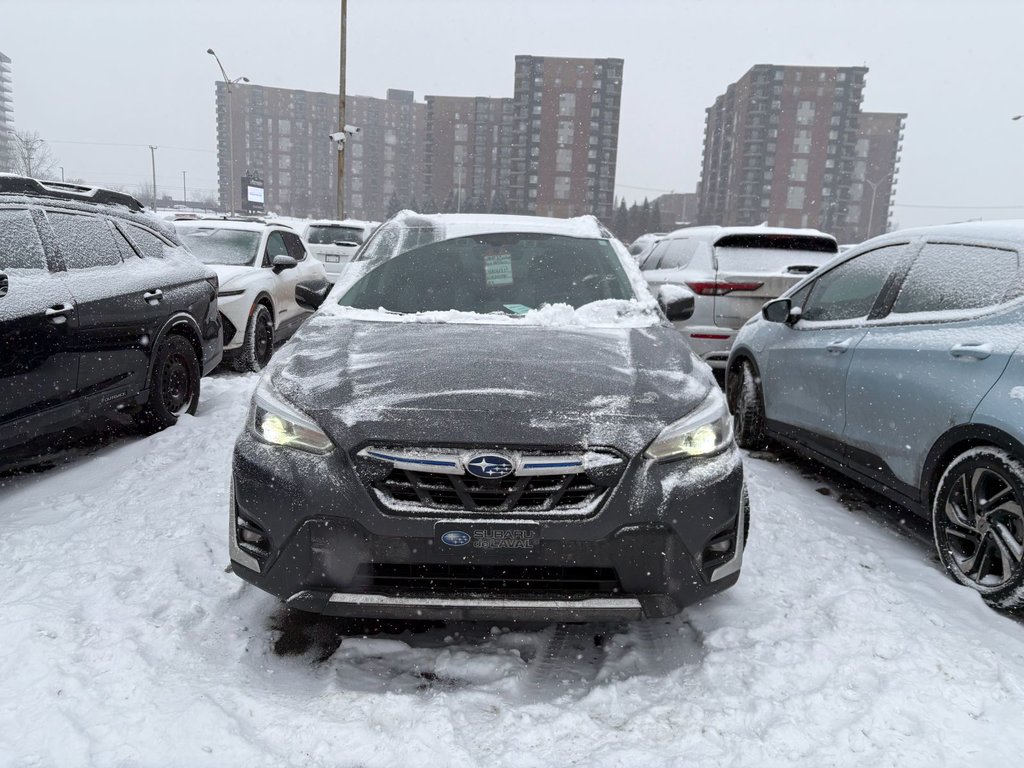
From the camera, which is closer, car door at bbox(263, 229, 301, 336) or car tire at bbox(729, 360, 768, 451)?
car tire at bbox(729, 360, 768, 451)

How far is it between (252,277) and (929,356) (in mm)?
6967

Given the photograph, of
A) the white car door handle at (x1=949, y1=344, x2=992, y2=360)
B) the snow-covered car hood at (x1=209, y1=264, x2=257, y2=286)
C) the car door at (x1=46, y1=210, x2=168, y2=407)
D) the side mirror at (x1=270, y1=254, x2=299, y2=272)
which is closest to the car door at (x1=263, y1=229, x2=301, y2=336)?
the snow-covered car hood at (x1=209, y1=264, x2=257, y2=286)

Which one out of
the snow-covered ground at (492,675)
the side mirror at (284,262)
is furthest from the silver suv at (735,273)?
the side mirror at (284,262)

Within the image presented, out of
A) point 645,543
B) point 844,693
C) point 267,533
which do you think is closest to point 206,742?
point 267,533

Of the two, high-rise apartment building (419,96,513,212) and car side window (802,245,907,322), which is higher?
high-rise apartment building (419,96,513,212)

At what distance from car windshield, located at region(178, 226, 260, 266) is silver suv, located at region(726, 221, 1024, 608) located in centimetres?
652

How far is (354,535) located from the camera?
2459mm

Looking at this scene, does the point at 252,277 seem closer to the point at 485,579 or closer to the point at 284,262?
the point at 284,262

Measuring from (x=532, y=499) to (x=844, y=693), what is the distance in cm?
128

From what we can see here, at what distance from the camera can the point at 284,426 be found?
268 cm

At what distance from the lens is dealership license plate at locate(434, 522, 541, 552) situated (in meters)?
2.43

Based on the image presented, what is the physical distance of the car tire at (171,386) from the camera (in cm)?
543

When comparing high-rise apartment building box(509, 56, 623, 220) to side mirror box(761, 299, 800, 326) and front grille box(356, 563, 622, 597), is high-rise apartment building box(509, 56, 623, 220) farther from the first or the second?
front grille box(356, 563, 622, 597)

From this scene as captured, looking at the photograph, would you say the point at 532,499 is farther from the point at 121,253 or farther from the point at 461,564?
the point at 121,253
